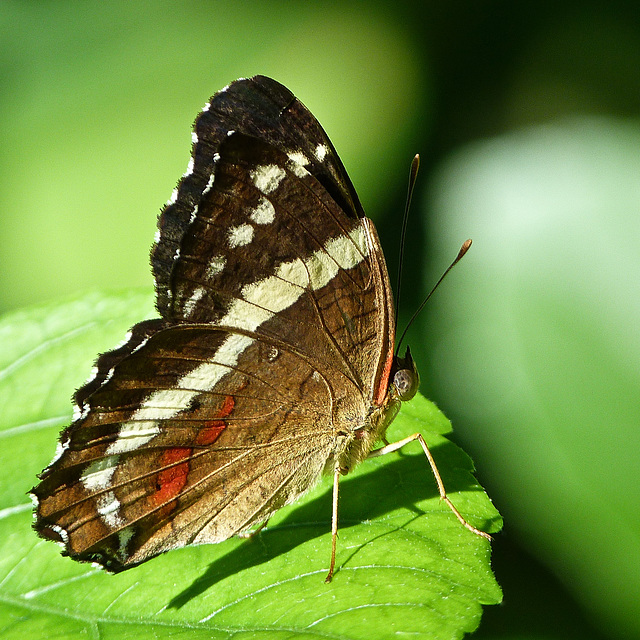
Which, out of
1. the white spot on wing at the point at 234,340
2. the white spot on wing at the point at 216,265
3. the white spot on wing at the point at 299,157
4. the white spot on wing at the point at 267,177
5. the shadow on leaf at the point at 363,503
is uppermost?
the white spot on wing at the point at 299,157

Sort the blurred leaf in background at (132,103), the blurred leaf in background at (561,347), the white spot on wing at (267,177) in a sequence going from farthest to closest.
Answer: the blurred leaf in background at (132,103)
the blurred leaf in background at (561,347)
the white spot on wing at (267,177)

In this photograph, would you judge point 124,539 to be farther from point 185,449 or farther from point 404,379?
point 404,379

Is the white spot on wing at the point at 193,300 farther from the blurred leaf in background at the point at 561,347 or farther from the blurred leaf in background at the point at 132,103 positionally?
the blurred leaf in background at the point at 132,103

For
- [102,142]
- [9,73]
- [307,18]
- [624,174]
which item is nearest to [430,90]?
[307,18]

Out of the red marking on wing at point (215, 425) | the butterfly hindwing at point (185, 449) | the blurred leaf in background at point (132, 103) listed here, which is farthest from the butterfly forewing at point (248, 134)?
the blurred leaf in background at point (132, 103)

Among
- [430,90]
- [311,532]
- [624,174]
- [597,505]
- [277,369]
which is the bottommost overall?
[597,505]

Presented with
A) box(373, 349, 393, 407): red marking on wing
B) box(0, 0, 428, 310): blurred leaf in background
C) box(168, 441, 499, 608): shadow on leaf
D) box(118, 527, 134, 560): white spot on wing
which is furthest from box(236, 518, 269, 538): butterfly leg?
box(0, 0, 428, 310): blurred leaf in background

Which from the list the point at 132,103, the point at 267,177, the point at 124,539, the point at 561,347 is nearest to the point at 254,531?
the point at 124,539

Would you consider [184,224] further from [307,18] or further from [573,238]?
[307,18]
